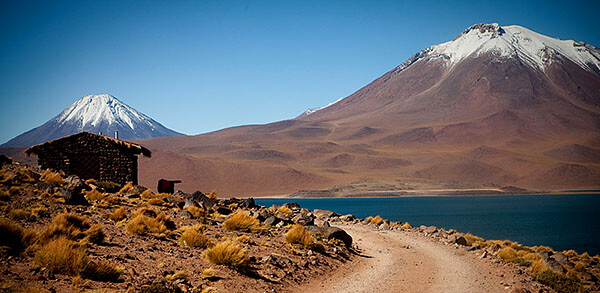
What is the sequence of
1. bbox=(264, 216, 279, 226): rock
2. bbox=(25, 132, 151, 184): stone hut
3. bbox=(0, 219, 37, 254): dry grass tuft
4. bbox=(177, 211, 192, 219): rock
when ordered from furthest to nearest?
bbox=(25, 132, 151, 184): stone hut, bbox=(264, 216, 279, 226): rock, bbox=(177, 211, 192, 219): rock, bbox=(0, 219, 37, 254): dry grass tuft

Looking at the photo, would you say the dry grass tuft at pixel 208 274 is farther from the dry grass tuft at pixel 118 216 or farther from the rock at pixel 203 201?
the rock at pixel 203 201

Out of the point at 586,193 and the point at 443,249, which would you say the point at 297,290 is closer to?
the point at 443,249

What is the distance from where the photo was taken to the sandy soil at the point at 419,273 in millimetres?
9297

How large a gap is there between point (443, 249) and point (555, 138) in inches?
6381

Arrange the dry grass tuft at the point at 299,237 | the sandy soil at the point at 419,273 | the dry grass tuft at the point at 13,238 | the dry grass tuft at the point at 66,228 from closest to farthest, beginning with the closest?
the dry grass tuft at the point at 13,238 → the dry grass tuft at the point at 66,228 → the sandy soil at the point at 419,273 → the dry grass tuft at the point at 299,237

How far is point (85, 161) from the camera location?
21969mm

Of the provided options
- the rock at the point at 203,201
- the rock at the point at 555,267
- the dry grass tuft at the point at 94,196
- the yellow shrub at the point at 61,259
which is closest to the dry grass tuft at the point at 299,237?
the rock at the point at 203,201

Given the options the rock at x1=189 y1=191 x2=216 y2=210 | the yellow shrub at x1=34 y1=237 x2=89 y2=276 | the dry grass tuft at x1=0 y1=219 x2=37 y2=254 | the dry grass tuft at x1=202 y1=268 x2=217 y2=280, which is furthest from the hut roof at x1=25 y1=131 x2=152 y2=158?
the yellow shrub at x1=34 y1=237 x2=89 y2=276

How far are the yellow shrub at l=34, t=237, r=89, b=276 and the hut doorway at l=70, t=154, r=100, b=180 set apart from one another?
1575 cm

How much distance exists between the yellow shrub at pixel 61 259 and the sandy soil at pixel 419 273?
12.1 feet

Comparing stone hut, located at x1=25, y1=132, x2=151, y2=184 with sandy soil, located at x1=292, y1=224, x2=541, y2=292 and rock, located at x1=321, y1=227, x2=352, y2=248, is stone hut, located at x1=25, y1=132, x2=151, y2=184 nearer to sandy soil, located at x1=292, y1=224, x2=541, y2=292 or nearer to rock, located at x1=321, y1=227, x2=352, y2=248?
sandy soil, located at x1=292, y1=224, x2=541, y2=292

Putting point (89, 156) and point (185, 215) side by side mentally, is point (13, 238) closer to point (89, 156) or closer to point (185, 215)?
point (185, 215)

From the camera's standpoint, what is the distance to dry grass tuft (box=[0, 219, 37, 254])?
723cm

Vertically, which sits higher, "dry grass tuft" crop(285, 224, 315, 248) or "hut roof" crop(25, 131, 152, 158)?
"hut roof" crop(25, 131, 152, 158)
